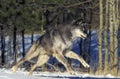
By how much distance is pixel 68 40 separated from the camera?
36.7 ft

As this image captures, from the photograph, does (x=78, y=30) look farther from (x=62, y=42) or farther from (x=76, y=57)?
(x=76, y=57)

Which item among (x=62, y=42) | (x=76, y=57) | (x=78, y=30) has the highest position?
(x=78, y=30)

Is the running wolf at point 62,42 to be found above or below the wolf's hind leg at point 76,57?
above

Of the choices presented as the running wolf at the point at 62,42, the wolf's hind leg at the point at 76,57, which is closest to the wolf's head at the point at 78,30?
the running wolf at the point at 62,42

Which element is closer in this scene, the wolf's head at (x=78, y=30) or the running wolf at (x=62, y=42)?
the running wolf at (x=62, y=42)

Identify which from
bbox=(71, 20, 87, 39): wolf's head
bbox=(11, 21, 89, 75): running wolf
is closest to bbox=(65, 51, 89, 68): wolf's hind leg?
bbox=(11, 21, 89, 75): running wolf

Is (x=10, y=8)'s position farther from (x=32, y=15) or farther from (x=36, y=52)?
(x=36, y=52)

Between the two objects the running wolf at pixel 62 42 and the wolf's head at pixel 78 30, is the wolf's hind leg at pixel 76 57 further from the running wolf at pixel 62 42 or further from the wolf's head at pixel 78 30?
the wolf's head at pixel 78 30

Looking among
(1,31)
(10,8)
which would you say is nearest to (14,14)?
(10,8)

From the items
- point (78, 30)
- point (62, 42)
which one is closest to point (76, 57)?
point (62, 42)

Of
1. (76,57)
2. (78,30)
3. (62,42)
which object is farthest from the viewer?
(78,30)

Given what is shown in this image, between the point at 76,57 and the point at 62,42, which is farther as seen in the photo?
the point at 62,42

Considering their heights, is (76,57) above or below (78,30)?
below

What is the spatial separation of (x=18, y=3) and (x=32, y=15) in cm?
147
